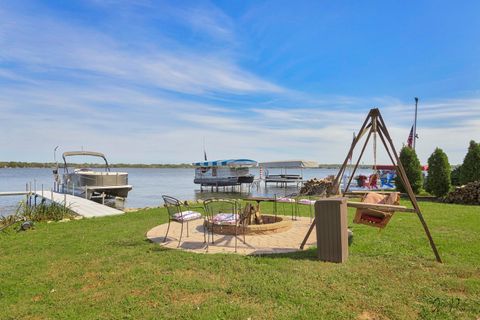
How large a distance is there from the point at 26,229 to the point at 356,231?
7.88 m

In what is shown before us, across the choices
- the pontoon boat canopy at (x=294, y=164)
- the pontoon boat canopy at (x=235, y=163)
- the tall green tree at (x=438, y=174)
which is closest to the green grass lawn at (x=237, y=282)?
the tall green tree at (x=438, y=174)

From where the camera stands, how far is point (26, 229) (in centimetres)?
836

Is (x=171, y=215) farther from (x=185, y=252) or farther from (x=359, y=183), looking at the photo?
(x=359, y=183)

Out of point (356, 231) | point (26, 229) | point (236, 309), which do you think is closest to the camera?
point (236, 309)

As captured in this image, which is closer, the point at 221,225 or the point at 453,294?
the point at 453,294

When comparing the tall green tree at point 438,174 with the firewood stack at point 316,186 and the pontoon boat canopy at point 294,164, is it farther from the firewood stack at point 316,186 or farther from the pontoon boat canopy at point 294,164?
the pontoon boat canopy at point 294,164

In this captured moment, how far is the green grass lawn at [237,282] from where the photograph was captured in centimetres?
336

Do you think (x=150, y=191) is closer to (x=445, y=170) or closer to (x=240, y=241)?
(x=445, y=170)

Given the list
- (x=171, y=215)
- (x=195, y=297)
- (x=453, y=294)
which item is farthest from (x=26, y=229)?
(x=453, y=294)

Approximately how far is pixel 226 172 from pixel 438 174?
75.2ft

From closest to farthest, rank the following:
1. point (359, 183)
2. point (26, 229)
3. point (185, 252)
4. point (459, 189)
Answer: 1. point (185, 252)
2. point (26, 229)
3. point (459, 189)
4. point (359, 183)

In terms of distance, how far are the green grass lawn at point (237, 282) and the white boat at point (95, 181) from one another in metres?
14.8

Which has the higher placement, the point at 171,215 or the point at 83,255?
the point at 171,215

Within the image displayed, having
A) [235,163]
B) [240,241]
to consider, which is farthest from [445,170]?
[235,163]
